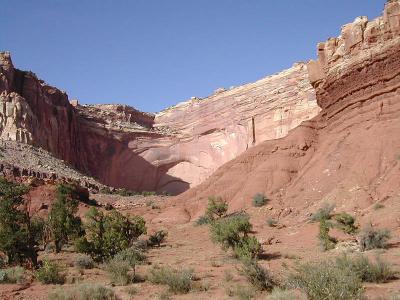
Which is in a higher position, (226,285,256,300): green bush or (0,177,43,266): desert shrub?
(0,177,43,266): desert shrub

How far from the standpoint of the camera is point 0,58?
54812 mm

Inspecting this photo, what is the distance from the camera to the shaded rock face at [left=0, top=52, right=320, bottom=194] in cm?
5565

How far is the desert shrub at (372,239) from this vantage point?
1510 cm

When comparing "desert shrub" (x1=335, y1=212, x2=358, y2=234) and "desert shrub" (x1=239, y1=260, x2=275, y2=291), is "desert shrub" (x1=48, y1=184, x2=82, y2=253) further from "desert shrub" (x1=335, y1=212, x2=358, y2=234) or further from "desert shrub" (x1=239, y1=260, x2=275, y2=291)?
"desert shrub" (x1=239, y1=260, x2=275, y2=291)

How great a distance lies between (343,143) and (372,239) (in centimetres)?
1503

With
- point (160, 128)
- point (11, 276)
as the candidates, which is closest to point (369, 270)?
point (11, 276)

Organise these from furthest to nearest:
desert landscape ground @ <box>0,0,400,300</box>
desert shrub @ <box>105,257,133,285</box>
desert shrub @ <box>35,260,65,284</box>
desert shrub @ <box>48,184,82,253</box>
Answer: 1. desert shrub @ <box>48,184,82,253</box>
2. desert shrub @ <box>35,260,65,284</box>
3. desert shrub @ <box>105,257,133,285</box>
4. desert landscape ground @ <box>0,0,400,300</box>

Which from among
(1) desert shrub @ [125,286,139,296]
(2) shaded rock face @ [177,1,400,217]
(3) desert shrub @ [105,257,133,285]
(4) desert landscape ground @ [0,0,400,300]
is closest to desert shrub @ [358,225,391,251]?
(4) desert landscape ground @ [0,0,400,300]

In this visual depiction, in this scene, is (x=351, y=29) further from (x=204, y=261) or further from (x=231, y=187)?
(x=204, y=261)

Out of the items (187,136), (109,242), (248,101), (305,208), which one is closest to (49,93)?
(187,136)

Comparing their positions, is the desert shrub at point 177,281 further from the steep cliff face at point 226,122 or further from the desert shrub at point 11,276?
the steep cliff face at point 226,122

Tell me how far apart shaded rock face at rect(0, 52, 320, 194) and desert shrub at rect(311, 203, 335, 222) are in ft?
96.9

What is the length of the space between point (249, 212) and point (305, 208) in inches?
179

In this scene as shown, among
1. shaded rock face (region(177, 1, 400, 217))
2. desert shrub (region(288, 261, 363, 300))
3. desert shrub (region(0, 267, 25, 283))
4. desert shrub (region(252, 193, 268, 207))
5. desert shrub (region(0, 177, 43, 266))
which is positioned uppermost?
shaded rock face (region(177, 1, 400, 217))
